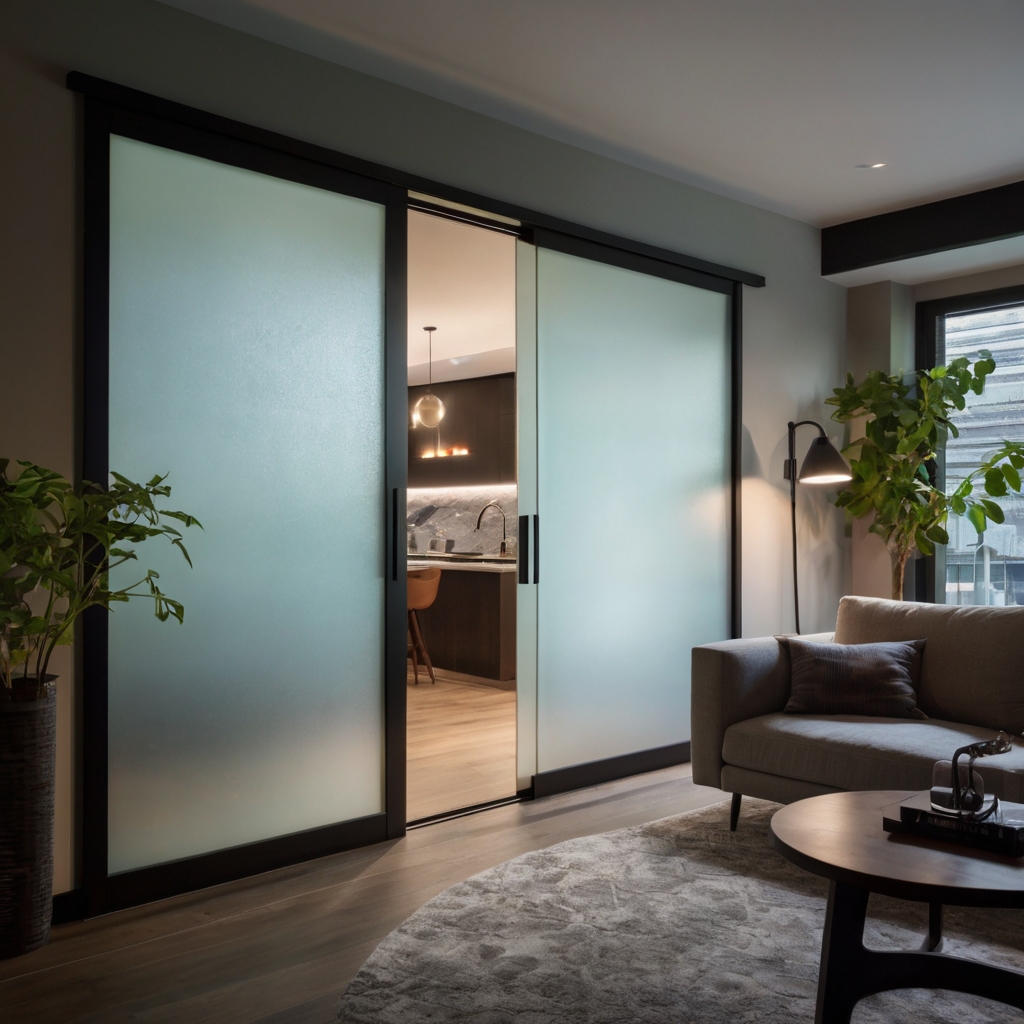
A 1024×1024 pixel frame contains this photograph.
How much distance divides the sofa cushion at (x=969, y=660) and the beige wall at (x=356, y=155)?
142 cm

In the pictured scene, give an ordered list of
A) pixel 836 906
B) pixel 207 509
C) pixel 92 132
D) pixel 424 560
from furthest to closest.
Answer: pixel 424 560
pixel 207 509
pixel 92 132
pixel 836 906

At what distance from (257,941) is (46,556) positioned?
1.19 meters

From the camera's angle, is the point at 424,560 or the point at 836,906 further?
the point at 424,560

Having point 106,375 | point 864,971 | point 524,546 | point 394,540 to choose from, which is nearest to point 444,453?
point 524,546

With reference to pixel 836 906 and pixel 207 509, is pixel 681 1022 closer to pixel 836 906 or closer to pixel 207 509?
pixel 836 906

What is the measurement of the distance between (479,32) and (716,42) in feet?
2.76

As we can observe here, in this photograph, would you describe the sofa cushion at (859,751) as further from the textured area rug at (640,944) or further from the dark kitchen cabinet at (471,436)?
the dark kitchen cabinet at (471,436)

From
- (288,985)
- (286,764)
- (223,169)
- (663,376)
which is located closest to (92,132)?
(223,169)

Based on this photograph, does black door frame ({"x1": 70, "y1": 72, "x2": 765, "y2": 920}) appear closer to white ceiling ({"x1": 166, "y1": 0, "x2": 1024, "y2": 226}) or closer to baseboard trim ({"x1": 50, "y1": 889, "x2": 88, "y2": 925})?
baseboard trim ({"x1": 50, "y1": 889, "x2": 88, "y2": 925})

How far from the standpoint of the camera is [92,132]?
2.89 metres

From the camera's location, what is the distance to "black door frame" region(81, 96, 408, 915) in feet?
9.39

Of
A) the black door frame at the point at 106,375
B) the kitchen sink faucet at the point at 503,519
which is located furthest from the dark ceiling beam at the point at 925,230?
the kitchen sink faucet at the point at 503,519

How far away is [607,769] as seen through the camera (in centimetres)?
441

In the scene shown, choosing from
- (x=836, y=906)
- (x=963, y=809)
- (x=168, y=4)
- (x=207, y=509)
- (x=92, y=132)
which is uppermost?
(x=168, y=4)
